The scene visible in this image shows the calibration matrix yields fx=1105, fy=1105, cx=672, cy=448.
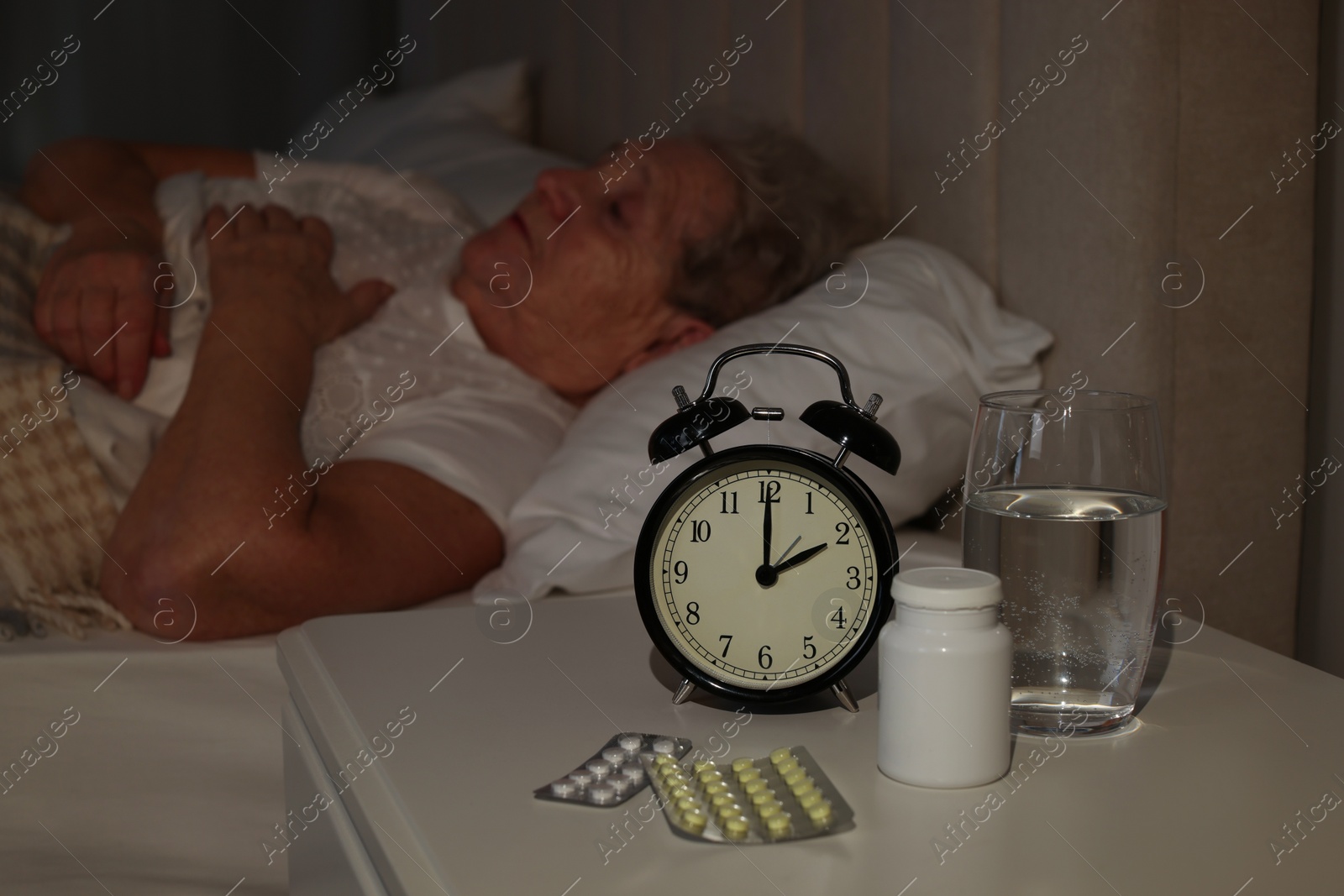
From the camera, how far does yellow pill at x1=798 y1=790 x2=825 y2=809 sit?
0.55 m

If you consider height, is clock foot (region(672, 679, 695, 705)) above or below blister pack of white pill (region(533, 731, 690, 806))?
below

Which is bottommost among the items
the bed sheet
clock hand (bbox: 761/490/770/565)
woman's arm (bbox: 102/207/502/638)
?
the bed sheet

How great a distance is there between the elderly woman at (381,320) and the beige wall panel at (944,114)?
107 mm

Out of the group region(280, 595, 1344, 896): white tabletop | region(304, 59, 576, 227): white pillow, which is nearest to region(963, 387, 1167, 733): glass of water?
region(280, 595, 1344, 896): white tabletop

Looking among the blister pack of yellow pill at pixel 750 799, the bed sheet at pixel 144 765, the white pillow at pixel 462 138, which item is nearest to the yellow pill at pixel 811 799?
the blister pack of yellow pill at pixel 750 799

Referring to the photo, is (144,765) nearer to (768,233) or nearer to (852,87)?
(768,233)

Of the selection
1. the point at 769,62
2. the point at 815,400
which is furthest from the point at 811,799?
the point at 769,62

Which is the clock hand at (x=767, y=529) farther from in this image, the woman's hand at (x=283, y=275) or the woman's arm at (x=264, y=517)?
the woman's hand at (x=283, y=275)

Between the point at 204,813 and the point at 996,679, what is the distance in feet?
2.63

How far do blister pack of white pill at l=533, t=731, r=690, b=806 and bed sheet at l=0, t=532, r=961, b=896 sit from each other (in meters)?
0.46

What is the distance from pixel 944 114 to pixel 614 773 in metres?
1.01

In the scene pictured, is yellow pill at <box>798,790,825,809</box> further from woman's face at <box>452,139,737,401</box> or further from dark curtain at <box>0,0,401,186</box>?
dark curtain at <box>0,0,401,186</box>

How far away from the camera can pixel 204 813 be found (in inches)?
41.2

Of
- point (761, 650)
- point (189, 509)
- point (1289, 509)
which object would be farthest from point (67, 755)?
point (1289, 509)
